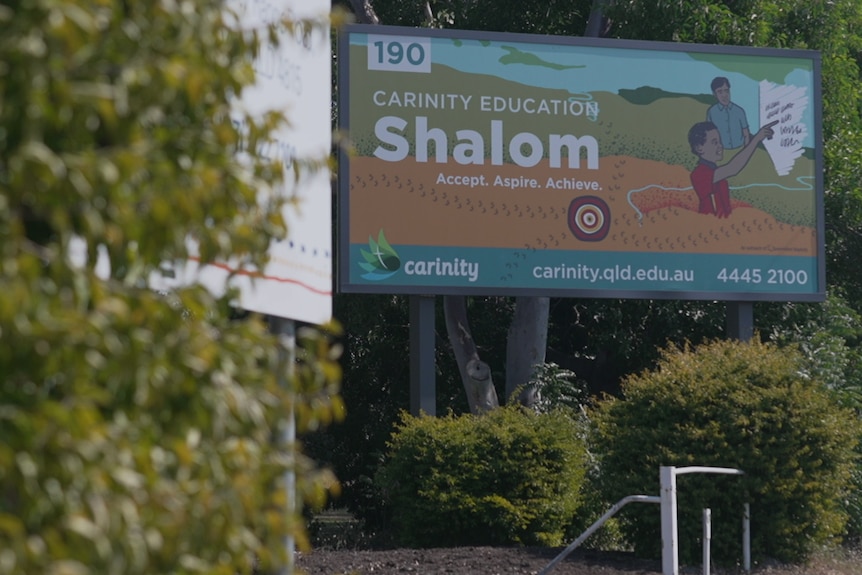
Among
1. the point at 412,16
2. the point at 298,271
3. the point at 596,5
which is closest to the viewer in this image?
the point at 298,271

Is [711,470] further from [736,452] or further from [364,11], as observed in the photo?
[364,11]

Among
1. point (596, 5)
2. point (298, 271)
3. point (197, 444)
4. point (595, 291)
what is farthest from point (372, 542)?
point (197, 444)

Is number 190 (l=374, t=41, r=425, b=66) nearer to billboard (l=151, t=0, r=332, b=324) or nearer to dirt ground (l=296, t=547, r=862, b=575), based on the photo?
dirt ground (l=296, t=547, r=862, b=575)

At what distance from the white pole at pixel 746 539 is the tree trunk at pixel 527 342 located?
21.8ft

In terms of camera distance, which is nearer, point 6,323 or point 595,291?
point 6,323

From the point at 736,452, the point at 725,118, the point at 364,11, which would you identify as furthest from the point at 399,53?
the point at 364,11

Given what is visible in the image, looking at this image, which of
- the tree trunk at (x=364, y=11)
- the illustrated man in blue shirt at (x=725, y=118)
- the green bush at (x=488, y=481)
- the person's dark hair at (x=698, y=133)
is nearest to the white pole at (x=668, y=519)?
the green bush at (x=488, y=481)

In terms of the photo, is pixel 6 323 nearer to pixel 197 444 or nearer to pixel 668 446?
pixel 197 444

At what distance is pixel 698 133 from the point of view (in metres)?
17.0

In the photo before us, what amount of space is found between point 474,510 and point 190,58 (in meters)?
11.1

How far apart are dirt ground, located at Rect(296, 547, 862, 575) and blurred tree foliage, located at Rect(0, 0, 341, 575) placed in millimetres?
8504

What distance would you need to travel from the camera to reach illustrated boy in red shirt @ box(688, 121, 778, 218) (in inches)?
663

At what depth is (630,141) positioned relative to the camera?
658 inches

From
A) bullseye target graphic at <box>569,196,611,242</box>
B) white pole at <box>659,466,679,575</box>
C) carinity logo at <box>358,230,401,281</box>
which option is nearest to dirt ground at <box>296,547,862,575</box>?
white pole at <box>659,466,679,575</box>
